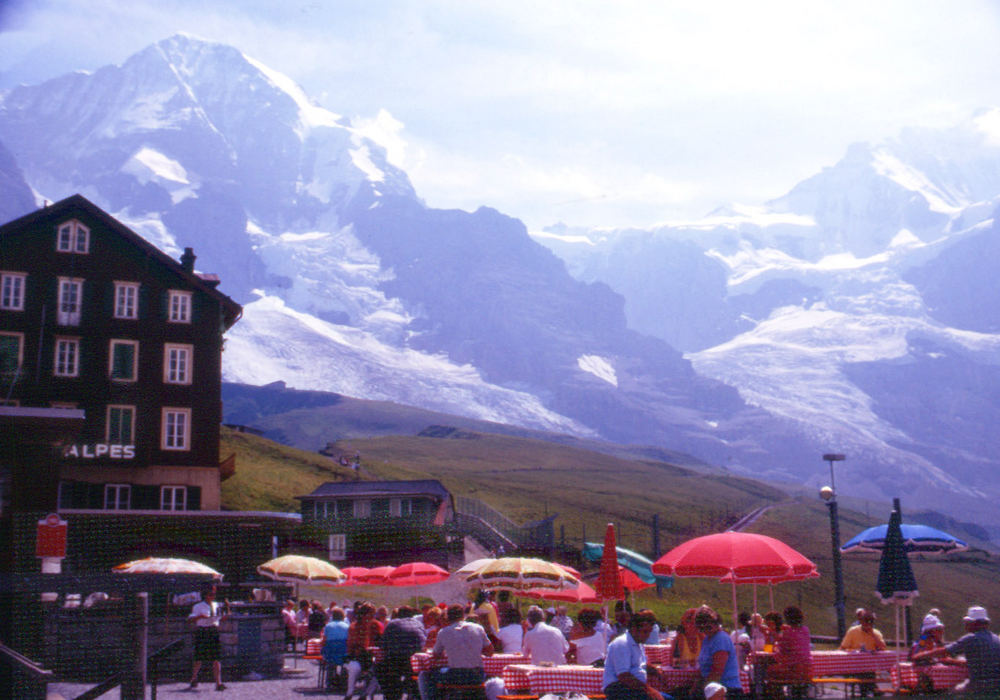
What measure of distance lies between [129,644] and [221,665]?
37.3ft

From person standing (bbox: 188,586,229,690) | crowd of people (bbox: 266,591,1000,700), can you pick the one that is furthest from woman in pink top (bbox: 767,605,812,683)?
person standing (bbox: 188,586,229,690)

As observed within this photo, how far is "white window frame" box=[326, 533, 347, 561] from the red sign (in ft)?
152

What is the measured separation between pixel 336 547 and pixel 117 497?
24.8 meters

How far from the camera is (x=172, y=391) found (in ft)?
162

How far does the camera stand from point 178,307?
51031mm

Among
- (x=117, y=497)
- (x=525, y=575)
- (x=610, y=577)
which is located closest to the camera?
(x=610, y=577)

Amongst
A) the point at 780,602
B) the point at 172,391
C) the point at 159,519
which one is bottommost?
the point at 780,602

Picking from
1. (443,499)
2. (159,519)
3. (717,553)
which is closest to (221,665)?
(717,553)

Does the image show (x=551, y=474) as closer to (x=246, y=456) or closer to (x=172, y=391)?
(x=246, y=456)

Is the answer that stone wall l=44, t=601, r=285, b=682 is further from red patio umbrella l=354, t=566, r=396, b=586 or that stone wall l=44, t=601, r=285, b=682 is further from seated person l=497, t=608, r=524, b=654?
red patio umbrella l=354, t=566, r=396, b=586

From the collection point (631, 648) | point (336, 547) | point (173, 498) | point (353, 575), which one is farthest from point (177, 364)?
point (631, 648)

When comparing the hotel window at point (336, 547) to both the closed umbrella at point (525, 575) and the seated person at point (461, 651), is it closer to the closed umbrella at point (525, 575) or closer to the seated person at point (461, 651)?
the closed umbrella at point (525, 575)

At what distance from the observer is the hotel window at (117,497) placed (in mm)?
46875

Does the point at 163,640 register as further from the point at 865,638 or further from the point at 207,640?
the point at 865,638
